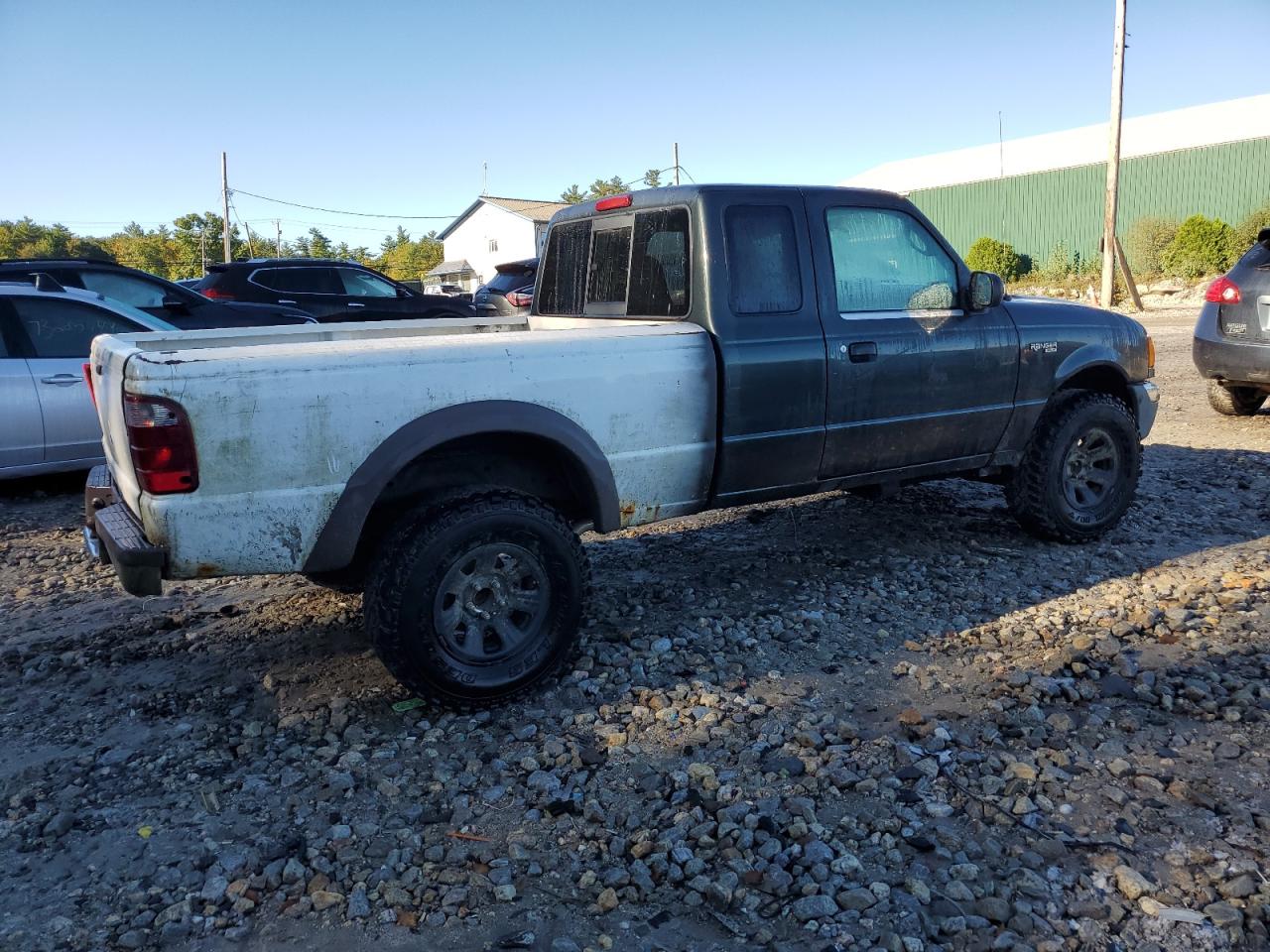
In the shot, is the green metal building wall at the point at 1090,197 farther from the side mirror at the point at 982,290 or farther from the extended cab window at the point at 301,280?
the side mirror at the point at 982,290

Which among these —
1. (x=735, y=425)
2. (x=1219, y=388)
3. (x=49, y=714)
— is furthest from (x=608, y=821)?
(x=1219, y=388)

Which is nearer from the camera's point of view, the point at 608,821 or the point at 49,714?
the point at 608,821

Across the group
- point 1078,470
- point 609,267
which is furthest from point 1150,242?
point 609,267

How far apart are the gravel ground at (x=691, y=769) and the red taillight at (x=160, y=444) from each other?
0.97 metres

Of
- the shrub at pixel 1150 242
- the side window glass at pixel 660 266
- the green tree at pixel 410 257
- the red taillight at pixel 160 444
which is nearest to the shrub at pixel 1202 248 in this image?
the shrub at pixel 1150 242

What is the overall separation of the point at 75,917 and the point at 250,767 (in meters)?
0.80

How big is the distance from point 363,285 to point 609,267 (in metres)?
8.96

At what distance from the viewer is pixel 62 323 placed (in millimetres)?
7105

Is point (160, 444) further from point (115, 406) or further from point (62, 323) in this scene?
point (62, 323)

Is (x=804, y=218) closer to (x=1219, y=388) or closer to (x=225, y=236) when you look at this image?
(x=1219, y=388)

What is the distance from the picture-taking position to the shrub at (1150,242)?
2811cm

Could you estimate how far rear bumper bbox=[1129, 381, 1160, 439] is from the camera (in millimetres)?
5648

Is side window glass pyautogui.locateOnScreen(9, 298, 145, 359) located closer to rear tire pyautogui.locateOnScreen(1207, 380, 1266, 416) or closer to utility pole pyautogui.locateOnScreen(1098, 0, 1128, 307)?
rear tire pyautogui.locateOnScreen(1207, 380, 1266, 416)

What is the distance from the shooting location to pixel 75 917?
2537 millimetres
